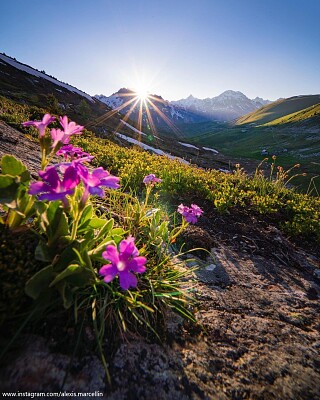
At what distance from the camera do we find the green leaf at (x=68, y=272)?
1.55 m

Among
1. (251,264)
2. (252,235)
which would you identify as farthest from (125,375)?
(252,235)

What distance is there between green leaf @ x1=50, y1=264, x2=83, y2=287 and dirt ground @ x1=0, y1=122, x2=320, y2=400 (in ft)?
1.30

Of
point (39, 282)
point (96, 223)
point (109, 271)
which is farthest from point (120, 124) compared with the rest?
point (109, 271)

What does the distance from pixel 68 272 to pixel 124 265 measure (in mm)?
398

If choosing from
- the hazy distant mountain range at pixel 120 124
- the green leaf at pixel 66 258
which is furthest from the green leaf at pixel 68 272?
the hazy distant mountain range at pixel 120 124

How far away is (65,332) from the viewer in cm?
165

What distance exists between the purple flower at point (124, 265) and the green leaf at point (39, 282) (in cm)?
40

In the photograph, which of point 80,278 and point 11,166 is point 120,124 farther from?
point 80,278

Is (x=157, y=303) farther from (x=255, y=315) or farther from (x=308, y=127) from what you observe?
(x=308, y=127)

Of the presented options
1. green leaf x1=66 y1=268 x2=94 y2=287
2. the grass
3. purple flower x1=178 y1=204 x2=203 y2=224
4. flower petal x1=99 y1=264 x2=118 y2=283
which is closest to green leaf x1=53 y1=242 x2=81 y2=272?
the grass

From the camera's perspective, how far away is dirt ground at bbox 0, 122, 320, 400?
1440 millimetres

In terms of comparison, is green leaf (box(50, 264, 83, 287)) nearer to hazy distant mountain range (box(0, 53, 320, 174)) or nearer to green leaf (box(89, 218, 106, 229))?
green leaf (box(89, 218, 106, 229))

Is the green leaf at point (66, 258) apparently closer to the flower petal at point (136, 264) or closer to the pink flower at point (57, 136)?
the flower petal at point (136, 264)

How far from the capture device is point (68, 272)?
1.58 meters
